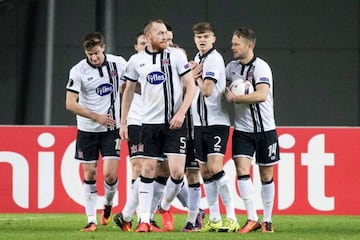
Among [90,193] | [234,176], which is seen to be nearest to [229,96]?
[90,193]

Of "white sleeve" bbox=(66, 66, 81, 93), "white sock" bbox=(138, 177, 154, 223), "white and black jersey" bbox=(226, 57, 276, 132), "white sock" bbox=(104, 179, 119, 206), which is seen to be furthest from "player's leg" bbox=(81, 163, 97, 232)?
"white and black jersey" bbox=(226, 57, 276, 132)

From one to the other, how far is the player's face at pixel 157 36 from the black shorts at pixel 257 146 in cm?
121

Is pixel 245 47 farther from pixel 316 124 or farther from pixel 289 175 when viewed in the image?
pixel 316 124

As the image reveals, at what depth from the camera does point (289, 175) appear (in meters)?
16.6

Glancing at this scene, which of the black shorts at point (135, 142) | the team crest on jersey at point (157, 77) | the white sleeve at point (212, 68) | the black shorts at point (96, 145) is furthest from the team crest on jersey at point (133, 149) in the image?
the white sleeve at point (212, 68)

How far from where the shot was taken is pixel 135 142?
13.4 metres

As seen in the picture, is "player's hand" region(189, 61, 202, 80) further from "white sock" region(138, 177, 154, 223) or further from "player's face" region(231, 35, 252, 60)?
"white sock" region(138, 177, 154, 223)

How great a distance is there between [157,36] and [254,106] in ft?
4.11

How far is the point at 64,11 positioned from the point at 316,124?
4380 mm

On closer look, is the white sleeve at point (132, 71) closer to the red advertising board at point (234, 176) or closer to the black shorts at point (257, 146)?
the black shorts at point (257, 146)

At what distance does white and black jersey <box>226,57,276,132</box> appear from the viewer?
12.9 metres

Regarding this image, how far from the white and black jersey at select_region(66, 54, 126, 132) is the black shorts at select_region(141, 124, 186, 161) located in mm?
977

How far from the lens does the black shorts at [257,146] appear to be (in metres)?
13.0

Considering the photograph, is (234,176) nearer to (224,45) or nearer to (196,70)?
(196,70)
